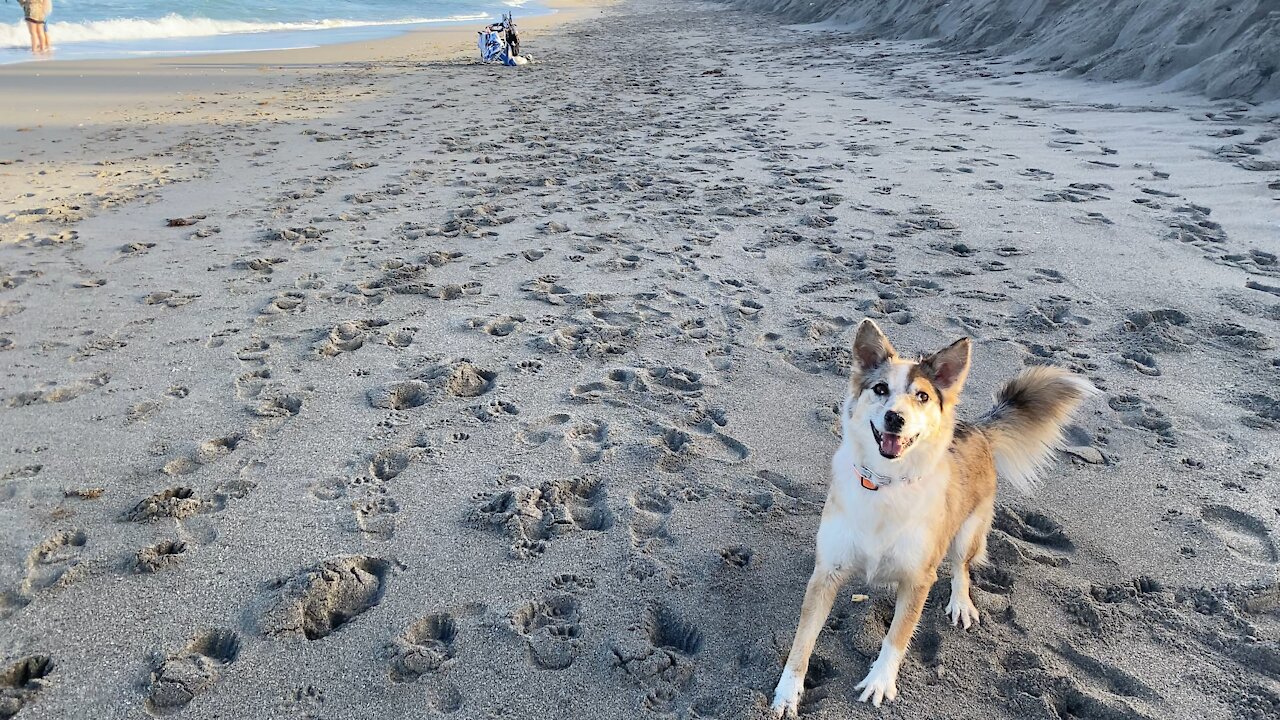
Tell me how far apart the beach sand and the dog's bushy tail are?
36 centimetres

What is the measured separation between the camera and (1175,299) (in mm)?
5117

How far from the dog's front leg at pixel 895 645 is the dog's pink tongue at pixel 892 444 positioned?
0.48 meters

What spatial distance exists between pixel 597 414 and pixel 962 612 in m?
2.06

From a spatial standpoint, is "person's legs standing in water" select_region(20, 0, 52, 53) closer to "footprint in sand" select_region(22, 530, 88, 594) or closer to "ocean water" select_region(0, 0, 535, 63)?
"ocean water" select_region(0, 0, 535, 63)

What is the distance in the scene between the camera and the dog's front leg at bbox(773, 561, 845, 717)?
8.09ft

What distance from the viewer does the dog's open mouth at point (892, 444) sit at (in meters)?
2.31

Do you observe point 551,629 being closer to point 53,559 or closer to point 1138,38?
point 53,559

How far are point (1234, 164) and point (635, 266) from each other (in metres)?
6.12

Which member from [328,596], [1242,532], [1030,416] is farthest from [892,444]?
[328,596]

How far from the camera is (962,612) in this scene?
2807mm

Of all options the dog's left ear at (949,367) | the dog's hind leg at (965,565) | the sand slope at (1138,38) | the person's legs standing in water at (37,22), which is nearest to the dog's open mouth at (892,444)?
the dog's left ear at (949,367)

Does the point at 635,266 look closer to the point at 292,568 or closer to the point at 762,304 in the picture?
the point at 762,304

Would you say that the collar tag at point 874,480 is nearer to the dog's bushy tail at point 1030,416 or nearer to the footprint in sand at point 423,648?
the dog's bushy tail at point 1030,416

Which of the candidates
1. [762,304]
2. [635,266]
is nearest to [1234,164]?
[762,304]
